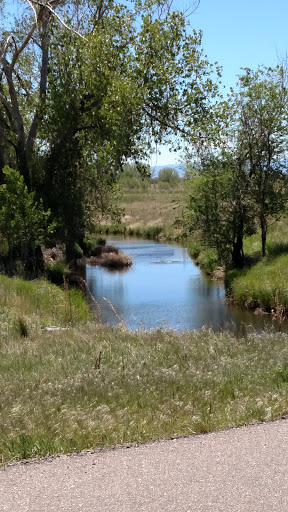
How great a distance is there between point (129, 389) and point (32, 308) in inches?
334

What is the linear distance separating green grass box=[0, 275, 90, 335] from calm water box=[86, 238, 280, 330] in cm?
170


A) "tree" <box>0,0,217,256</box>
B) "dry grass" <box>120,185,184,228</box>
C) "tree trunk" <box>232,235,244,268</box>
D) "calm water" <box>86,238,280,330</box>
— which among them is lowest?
"calm water" <box>86,238,280,330</box>

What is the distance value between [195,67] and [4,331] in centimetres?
1468

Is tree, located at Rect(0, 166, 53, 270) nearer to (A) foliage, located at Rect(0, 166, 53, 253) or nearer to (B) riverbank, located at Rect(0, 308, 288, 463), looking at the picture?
(A) foliage, located at Rect(0, 166, 53, 253)

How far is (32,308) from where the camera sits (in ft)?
48.6

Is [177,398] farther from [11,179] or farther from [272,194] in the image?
[272,194]

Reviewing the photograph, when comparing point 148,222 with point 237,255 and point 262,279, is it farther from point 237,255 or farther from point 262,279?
point 262,279

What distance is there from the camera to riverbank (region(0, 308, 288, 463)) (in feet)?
17.9

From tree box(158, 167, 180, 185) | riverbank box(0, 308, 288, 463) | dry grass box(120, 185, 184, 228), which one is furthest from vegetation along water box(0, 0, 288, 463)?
tree box(158, 167, 180, 185)

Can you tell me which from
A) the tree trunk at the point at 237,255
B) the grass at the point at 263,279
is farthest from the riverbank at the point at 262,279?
the tree trunk at the point at 237,255

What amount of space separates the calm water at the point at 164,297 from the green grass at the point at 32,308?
5.57 feet

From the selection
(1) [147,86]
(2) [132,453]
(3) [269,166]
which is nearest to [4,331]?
(2) [132,453]

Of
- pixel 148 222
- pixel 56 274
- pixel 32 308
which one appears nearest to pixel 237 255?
pixel 56 274

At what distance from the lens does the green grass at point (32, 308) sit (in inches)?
461
